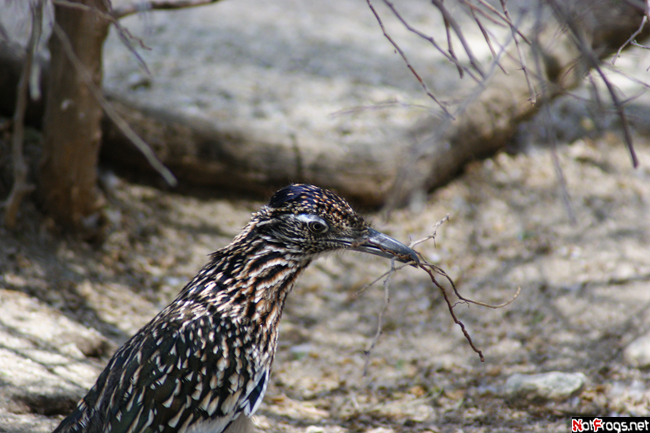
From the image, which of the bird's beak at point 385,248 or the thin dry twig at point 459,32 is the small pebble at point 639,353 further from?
the thin dry twig at point 459,32

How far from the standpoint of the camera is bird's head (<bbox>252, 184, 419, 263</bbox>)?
9.89 feet

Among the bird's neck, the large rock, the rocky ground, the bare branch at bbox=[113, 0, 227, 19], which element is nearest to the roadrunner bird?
the bird's neck

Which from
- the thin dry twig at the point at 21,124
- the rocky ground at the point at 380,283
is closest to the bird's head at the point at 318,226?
the rocky ground at the point at 380,283

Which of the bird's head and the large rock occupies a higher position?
the bird's head

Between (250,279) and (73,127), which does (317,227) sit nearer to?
(250,279)

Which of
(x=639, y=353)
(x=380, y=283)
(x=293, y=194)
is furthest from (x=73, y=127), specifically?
(x=639, y=353)

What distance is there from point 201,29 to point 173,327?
5282 mm

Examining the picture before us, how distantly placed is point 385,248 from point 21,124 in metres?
2.03

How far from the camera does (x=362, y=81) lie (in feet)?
21.9

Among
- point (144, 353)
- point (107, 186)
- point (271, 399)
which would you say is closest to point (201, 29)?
point (107, 186)

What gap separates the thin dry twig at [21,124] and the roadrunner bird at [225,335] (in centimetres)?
120

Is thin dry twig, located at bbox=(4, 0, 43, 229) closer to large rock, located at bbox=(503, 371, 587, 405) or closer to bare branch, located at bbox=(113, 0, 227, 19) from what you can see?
bare branch, located at bbox=(113, 0, 227, 19)

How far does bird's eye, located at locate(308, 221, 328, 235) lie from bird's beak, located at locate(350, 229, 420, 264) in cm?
19

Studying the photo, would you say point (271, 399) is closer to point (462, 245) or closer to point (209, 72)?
point (462, 245)
